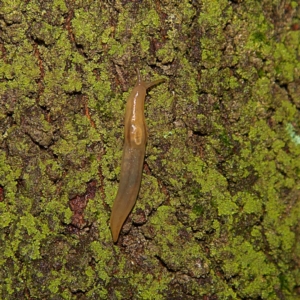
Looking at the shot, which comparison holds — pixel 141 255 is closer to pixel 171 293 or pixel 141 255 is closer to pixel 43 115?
pixel 171 293

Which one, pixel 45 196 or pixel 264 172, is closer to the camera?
pixel 45 196

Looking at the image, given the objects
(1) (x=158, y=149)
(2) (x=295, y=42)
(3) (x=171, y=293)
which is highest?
(2) (x=295, y=42)

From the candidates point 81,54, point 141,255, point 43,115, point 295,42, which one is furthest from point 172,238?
point 295,42

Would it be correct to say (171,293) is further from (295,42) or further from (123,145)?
(295,42)

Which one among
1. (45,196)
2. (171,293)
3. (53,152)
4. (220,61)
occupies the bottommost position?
(171,293)

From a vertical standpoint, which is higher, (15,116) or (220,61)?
(220,61)

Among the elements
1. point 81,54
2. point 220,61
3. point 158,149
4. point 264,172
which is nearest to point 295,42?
point 220,61
